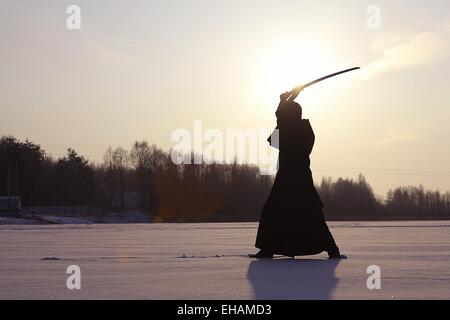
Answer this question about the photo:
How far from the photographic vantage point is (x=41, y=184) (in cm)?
9356

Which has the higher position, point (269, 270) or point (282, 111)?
point (282, 111)

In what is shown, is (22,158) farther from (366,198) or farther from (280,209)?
(280,209)

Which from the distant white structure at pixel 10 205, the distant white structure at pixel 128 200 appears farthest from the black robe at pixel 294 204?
the distant white structure at pixel 128 200

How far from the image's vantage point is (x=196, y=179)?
102875 mm

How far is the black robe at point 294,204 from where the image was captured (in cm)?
1342

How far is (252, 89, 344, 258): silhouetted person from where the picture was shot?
44.0 feet

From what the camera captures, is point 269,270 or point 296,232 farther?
point 296,232

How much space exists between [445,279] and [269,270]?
2648 mm

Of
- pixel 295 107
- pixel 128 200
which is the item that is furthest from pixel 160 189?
pixel 295 107

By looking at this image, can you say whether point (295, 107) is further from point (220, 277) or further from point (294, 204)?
point (220, 277)

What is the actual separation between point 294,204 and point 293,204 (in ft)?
0.06
